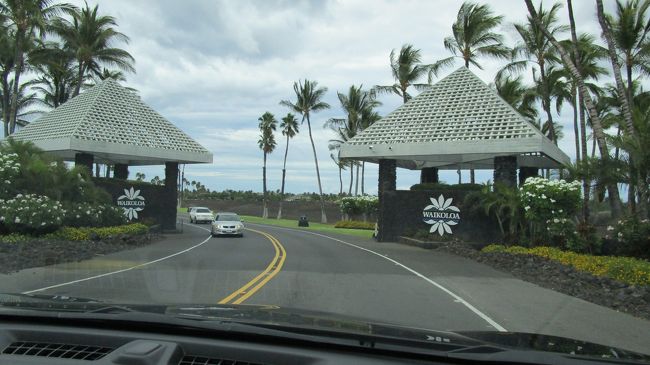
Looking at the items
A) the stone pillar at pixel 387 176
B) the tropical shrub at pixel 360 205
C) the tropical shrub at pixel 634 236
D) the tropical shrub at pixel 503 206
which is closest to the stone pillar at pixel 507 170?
the tropical shrub at pixel 503 206

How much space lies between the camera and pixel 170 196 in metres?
35.6

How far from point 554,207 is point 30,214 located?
61.9ft

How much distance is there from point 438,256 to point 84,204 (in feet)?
49.9

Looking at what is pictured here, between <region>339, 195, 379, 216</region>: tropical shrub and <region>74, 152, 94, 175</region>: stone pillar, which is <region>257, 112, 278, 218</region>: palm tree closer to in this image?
<region>339, 195, 379, 216</region>: tropical shrub

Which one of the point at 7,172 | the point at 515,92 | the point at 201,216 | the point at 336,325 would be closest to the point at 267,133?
the point at 201,216

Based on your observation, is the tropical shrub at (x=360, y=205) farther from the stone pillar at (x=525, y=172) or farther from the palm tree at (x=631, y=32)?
the palm tree at (x=631, y=32)

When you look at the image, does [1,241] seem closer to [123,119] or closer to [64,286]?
[64,286]

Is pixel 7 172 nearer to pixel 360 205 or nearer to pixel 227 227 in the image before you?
pixel 227 227

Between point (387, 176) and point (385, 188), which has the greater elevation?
point (387, 176)

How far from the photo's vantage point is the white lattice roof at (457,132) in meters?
25.6

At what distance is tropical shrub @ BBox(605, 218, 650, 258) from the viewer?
1759 cm

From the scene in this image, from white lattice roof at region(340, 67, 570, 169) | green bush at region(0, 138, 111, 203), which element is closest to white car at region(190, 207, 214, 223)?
white lattice roof at region(340, 67, 570, 169)

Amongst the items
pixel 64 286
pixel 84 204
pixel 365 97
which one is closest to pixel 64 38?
pixel 84 204

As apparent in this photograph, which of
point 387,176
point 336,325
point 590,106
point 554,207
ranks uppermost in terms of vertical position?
point 590,106
